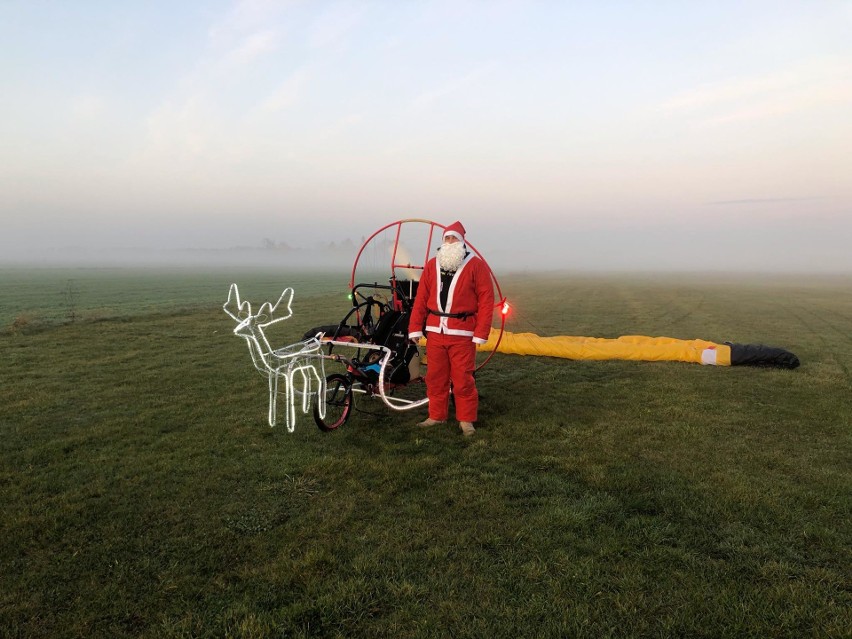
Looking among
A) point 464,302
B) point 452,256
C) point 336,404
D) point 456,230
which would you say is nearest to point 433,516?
point 464,302

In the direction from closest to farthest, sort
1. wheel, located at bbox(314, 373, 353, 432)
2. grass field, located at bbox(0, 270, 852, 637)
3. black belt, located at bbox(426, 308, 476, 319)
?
grass field, located at bbox(0, 270, 852, 637) → black belt, located at bbox(426, 308, 476, 319) → wheel, located at bbox(314, 373, 353, 432)

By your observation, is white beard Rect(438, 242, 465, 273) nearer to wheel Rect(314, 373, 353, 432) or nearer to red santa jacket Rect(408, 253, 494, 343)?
red santa jacket Rect(408, 253, 494, 343)

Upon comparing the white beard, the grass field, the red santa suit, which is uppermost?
the white beard

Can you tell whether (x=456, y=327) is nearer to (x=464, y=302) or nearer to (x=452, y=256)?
(x=464, y=302)

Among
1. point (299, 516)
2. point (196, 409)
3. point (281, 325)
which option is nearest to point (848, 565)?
point (299, 516)

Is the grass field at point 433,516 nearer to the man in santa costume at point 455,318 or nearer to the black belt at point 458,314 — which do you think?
the man in santa costume at point 455,318

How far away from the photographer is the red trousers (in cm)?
620

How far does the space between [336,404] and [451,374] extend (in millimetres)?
1720

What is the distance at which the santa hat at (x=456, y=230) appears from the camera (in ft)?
20.8

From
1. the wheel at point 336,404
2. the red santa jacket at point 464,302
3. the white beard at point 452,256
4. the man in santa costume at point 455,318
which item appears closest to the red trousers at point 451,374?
the man in santa costume at point 455,318

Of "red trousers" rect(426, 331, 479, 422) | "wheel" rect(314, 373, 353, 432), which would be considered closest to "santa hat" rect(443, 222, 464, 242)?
"red trousers" rect(426, 331, 479, 422)

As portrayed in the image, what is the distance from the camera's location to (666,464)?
5168 mm

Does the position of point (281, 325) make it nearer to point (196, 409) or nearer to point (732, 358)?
point (196, 409)

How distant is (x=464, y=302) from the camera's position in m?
6.18
